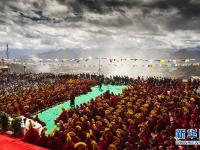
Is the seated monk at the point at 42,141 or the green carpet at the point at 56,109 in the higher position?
the seated monk at the point at 42,141

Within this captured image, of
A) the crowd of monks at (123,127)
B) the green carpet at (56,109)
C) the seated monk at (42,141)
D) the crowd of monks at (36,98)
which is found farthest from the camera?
the crowd of monks at (36,98)

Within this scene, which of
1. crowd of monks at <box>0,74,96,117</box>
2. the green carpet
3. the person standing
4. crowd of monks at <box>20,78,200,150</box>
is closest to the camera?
crowd of monks at <box>20,78,200,150</box>

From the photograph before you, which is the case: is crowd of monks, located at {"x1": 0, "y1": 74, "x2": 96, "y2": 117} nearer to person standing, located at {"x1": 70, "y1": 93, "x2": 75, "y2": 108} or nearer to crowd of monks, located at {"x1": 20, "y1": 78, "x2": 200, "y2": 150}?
person standing, located at {"x1": 70, "y1": 93, "x2": 75, "y2": 108}

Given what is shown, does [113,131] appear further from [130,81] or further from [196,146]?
[130,81]

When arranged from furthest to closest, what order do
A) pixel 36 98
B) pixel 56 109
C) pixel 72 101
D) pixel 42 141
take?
pixel 72 101
pixel 36 98
pixel 56 109
pixel 42 141

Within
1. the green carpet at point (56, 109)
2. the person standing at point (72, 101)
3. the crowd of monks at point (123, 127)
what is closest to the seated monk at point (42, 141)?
the crowd of monks at point (123, 127)

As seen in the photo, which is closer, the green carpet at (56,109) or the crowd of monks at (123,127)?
the crowd of monks at (123,127)

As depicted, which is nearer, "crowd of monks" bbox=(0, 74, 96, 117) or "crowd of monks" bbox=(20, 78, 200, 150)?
"crowd of monks" bbox=(20, 78, 200, 150)

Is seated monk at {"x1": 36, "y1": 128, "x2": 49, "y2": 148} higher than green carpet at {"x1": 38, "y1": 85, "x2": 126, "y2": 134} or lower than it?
higher

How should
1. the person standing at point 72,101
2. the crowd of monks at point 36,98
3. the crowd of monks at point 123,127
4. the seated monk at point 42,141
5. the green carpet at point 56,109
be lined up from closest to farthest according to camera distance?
the seated monk at point 42,141, the crowd of monks at point 123,127, the green carpet at point 56,109, the crowd of monks at point 36,98, the person standing at point 72,101

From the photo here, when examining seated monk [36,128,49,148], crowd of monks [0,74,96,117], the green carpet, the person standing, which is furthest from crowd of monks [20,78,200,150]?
crowd of monks [0,74,96,117]

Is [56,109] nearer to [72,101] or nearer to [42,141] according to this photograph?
[72,101]

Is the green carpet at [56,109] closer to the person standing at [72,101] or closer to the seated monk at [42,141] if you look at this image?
the person standing at [72,101]

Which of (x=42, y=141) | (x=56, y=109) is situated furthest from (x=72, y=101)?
(x=42, y=141)
